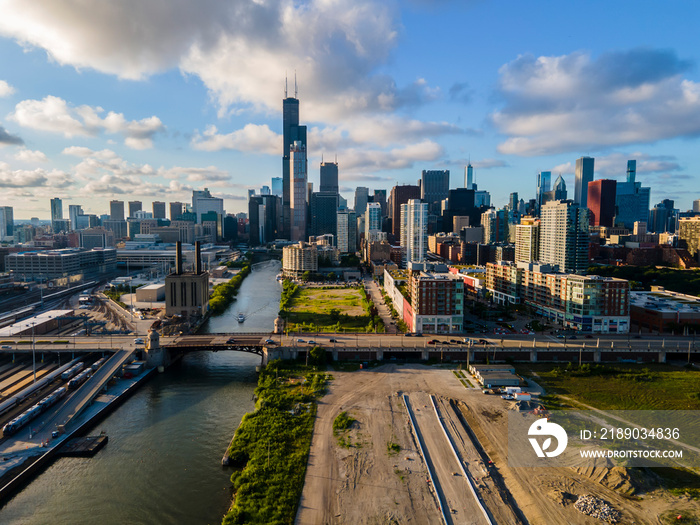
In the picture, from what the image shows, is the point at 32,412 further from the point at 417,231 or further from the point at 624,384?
the point at 417,231

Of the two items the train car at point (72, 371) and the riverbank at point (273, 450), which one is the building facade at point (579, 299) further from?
the train car at point (72, 371)

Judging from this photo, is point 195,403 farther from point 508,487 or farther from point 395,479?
point 508,487

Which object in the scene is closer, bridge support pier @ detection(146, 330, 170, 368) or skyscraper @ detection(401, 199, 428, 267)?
bridge support pier @ detection(146, 330, 170, 368)

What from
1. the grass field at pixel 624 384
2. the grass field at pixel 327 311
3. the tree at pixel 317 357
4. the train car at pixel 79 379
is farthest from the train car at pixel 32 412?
the grass field at pixel 624 384

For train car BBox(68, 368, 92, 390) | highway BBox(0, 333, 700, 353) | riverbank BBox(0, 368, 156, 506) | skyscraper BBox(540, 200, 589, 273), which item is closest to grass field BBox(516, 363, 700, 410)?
highway BBox(0, 333, 700, 353)

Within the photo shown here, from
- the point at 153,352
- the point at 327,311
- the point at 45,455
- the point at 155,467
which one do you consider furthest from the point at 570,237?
the point at 45,455

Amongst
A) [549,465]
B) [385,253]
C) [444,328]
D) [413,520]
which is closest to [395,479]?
[413,520]

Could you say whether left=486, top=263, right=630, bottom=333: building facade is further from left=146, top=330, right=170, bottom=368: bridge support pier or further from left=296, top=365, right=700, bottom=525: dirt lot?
left=146, top=330, right=170, bottom=368: bridge support pier
